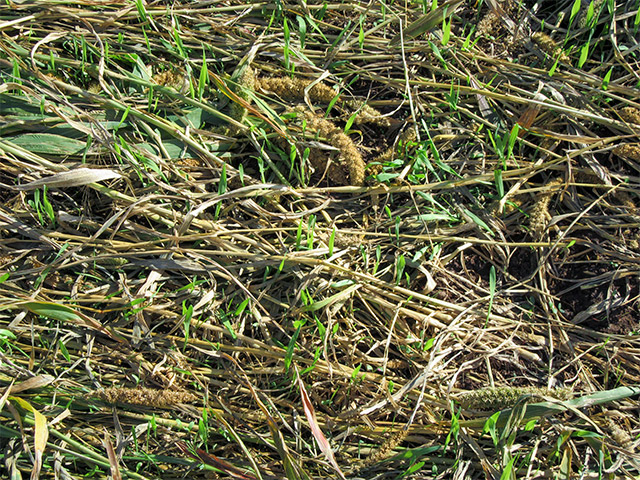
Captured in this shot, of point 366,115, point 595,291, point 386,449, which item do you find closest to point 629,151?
point 595,291

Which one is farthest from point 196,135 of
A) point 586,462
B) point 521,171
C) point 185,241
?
point 586,462

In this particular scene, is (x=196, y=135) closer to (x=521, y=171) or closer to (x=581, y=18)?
(x=521, y=171)

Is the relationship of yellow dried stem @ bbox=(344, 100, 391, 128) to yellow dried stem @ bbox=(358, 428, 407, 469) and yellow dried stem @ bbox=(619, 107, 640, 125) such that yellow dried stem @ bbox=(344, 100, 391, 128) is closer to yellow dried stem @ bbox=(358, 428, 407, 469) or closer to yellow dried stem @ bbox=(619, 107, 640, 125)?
yellow dried stem @ bbox=(619, 107, 640, 125)

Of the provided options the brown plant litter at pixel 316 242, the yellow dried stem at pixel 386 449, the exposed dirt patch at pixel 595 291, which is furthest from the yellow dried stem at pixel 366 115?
the yellow dried stem at pixel 386 449

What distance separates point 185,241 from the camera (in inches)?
71.7

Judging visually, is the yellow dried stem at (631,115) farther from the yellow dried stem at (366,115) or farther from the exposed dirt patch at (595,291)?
the yellow dried stem at (366,115)

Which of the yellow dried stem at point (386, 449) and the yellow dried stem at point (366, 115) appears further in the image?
the yellow dried stem at point (366, 115)

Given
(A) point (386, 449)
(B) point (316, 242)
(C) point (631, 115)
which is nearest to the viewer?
(A) point (386, 449)

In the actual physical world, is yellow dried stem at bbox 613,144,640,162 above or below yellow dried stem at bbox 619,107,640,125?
below

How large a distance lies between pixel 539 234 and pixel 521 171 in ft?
0.80

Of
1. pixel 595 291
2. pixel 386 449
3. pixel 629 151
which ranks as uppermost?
pixel 629 151

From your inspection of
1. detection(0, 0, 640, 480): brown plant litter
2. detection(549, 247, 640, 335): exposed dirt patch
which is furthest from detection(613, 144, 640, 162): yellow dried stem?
detection(549, 247, 640, 335): exposed dirt patch

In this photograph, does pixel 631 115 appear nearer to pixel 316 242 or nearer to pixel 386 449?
pixel 316 242

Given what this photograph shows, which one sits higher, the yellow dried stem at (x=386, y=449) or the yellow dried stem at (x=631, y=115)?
the yellow dried stem at (x=631, y=115)
